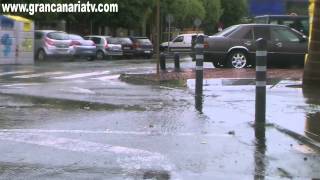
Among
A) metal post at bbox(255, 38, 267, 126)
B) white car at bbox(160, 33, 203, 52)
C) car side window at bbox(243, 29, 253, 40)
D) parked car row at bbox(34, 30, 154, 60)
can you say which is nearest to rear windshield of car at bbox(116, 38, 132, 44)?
parked car row at bbox(34, 30, 154, 60)

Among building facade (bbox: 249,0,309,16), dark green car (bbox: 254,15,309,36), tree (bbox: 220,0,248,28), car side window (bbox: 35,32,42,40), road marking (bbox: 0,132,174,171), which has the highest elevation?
tree (bbox: 220,0,248,28)

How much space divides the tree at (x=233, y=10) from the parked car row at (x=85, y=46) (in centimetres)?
5514

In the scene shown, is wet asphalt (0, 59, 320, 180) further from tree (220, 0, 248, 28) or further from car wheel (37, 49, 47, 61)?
tree (220, 0, 248, 28)

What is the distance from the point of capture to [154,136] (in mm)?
8430

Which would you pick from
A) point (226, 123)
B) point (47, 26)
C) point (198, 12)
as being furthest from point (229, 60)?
point (198, 12)

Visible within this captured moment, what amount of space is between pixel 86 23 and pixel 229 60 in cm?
2839

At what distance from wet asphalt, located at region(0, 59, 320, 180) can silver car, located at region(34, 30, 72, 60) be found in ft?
62.2

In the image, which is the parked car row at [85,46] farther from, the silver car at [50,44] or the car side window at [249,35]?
the car side window at [249,35]

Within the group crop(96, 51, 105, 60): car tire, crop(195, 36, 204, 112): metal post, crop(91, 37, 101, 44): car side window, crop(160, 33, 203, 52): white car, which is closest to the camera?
crop(195, 36, 204, 112): metal post

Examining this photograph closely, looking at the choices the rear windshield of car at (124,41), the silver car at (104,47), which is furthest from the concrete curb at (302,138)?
the rear windshield of car at (124,41)

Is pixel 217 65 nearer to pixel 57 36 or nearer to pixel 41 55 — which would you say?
pixel 57 36

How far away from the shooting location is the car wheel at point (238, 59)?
21172 mm

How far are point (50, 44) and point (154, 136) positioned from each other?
80.6 feet

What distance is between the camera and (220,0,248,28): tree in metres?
96.1
